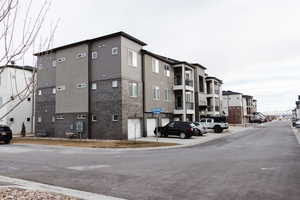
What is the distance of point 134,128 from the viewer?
2570cm

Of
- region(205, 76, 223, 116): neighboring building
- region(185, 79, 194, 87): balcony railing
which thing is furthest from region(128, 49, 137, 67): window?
region(205, 76, 223, 116): neighboring building

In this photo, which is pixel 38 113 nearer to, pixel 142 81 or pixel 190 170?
pixel 142 81

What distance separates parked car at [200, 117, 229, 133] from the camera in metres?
35.6

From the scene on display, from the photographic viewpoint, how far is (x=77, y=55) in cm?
2770

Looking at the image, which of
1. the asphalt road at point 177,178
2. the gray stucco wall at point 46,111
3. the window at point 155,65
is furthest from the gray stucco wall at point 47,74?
the asphalt road at point 177,178

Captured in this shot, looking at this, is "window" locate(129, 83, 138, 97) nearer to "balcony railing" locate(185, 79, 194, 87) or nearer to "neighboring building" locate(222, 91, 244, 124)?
"balcony railing" locate(185, 79, 194, 87)

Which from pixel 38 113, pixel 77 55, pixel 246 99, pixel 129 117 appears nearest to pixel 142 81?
pixel 129 117

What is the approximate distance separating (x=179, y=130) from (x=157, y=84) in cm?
704

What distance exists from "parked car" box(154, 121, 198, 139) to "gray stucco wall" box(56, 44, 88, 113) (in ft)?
29.8

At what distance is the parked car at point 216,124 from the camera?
35.6 meters

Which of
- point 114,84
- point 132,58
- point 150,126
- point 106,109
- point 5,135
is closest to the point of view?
point 5,135

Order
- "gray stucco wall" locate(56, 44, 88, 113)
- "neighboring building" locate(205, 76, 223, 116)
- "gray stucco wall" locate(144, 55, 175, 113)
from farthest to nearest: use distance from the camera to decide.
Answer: "neighboring building" locate(205, 76, 223, 116), "gray stucco wall" locate(144, 55, 175, 113), "gray stucco wall" locate(56, 44, 88, 113)

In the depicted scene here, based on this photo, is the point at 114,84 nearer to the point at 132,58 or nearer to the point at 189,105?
the point at 132,58

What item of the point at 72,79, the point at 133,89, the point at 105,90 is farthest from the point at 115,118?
the point at 72,79
